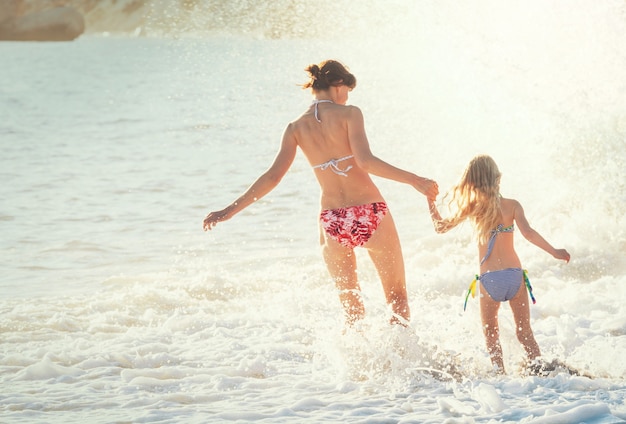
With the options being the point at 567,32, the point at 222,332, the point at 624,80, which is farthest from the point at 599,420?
the point at 567,32

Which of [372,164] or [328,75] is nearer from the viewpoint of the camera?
[372,164]

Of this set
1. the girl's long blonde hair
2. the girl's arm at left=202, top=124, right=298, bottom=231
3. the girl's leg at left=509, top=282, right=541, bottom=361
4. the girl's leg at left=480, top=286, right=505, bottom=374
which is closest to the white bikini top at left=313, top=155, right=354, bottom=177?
the girl's arm at left=202, top=124, right=298, bottom=231

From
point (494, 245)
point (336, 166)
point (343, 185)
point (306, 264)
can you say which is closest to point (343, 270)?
point (343, 185)

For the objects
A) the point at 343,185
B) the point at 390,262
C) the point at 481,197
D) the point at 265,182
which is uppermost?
the point at 265,182

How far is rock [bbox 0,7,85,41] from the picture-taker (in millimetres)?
74756

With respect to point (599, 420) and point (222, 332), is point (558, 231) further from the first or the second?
point (599, 420)

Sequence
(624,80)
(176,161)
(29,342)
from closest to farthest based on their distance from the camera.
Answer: (29,342)
(624,80)
(176,161)

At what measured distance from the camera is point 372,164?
4.84 m

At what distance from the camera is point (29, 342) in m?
6.23

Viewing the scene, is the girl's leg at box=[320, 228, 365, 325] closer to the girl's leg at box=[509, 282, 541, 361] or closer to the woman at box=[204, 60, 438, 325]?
the woman at box=[204, 60, 438, 325]

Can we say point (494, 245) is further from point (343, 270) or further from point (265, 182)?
point (265, 182)

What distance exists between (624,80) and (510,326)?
7.41 meters

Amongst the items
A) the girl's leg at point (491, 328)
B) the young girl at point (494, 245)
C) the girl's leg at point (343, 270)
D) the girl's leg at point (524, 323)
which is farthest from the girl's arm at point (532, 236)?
the girl's leg at point (343, 270)

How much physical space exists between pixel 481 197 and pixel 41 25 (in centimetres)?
7535
